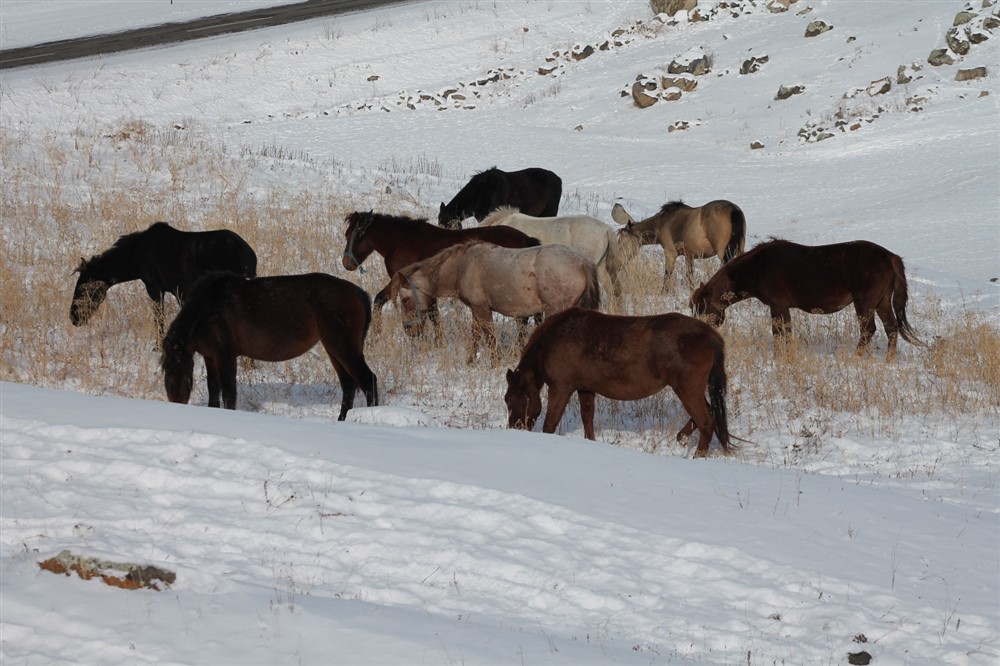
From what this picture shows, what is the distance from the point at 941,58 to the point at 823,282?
57.8 ft

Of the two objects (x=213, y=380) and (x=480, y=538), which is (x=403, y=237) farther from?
(x=480, y=538)

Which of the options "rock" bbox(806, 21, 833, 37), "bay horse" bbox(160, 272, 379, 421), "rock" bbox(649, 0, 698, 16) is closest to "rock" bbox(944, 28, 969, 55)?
"rock" bbox(806, 21, 833, 37)

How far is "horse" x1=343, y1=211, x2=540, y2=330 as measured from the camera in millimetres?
12945

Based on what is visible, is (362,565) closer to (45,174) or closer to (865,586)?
(865,586)

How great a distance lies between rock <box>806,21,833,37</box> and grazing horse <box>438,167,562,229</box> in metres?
16.2

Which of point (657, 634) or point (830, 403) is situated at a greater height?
point (657, 634)

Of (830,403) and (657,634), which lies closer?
(657,634)

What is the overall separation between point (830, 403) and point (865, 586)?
4.77 metres

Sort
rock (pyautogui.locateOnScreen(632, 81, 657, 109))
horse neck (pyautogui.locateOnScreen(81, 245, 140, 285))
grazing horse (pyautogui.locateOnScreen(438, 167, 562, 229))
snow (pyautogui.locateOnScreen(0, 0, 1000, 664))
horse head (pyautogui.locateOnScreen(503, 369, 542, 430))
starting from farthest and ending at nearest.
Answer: rock (pyautogui.locateOnScreen(632, 81, 657, 109)) → grazing horse (pyautogui.locateOnScreen(438, 167, 562, 229)) → horse neck (pyautogui.locateOnScreen(81, 245, 140, 285)) → horse head (pyautogui.locateOnScreen(503, 369, 542, 430)) → snow (pyautogui.locateOnScreen(0, 0, 1000, 664))

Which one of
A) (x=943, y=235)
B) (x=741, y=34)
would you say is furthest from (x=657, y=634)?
(x=741, y=34)

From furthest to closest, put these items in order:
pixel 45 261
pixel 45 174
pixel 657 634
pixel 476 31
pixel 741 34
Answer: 1. pixel 476 31
2. pixel 741 34
3. pixel 45 174
4. pixel 45 261
5. pixel 657 634

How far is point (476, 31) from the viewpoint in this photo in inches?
1390

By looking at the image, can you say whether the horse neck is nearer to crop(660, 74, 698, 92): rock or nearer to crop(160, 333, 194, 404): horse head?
crop(160, 333, 194, 404): horse head

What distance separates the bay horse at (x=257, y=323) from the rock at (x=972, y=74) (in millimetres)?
21136
